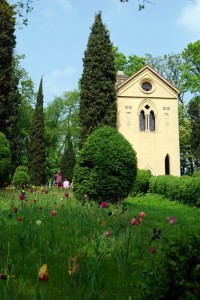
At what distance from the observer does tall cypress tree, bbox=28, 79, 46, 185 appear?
35906 mm

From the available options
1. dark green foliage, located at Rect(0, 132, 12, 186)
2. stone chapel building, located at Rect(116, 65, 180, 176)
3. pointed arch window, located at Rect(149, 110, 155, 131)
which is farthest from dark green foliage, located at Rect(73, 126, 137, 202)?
pointed arch window, located at Rect(149, 110, 155, 131)

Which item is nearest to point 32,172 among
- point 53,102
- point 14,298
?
point 53,102

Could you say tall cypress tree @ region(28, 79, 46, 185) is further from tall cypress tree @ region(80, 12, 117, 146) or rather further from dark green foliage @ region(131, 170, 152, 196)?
dark green foliage @ region(131, 170, 152, 196)

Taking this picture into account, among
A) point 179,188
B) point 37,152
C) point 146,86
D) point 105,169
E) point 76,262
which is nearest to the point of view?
point 76,262

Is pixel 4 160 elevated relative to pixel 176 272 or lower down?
elevated

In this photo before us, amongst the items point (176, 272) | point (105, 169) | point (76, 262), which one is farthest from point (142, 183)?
point (176, 272)

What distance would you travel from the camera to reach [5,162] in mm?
19156

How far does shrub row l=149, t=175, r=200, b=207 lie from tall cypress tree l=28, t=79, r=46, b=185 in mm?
13799

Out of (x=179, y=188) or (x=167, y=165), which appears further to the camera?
(x=167, y=165)

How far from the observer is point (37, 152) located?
1449 inches

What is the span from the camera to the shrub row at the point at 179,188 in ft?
54.7

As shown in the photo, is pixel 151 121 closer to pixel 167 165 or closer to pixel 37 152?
pixel 167 165

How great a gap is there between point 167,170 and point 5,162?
18967 mm

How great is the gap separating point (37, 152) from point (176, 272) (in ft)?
116
